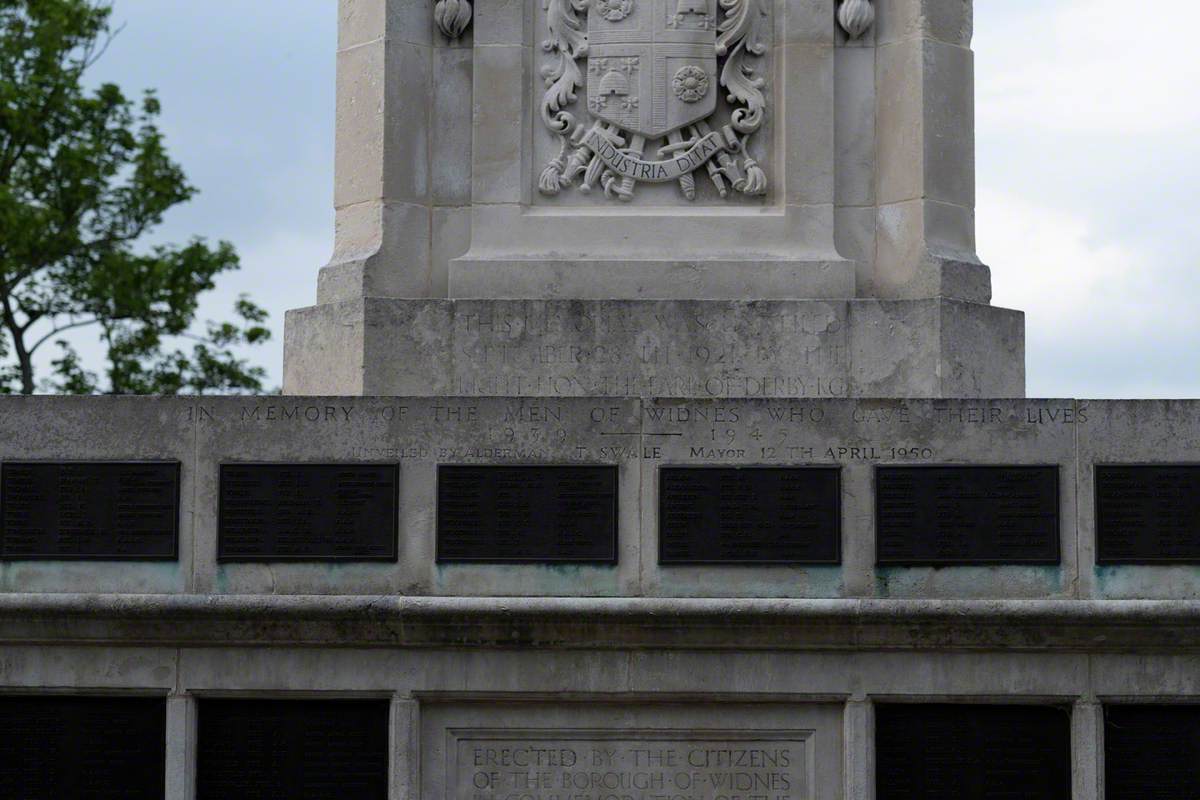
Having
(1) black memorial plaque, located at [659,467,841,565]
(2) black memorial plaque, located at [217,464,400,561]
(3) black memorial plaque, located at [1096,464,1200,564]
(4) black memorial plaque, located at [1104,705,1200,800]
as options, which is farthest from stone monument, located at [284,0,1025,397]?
(4) black memorial plaque, located at [1104,705,1200,800]

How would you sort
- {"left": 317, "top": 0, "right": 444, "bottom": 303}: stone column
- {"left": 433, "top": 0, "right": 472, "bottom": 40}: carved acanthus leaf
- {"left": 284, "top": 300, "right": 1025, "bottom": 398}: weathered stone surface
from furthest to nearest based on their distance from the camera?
{"left": 433, "top": 0, "right": 472, "bottom": 40}: carved acanthus leaf, {"left": 317, "top": 0, "right": 444, "bottom": 303}: stone column, {"left": 284, "top": 300, "right": 1025, "bottom": 398}: weathered stone surface

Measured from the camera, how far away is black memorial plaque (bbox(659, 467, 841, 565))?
17.5 meters

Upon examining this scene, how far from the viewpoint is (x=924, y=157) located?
19391mm

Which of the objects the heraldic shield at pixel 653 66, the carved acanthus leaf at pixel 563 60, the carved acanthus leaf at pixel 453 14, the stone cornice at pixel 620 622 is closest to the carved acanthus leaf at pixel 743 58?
the heraldic shield at pixel 653 66

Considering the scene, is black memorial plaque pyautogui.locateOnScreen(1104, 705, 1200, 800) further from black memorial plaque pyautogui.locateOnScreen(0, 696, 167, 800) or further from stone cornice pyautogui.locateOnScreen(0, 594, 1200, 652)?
black memorial plaque pyautogui.locateOnScreen(0, 696, 167, 800)

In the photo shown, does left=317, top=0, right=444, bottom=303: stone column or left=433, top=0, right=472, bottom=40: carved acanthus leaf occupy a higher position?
left=433, top=0, right=472, bottom=40: carved acanthus leaf

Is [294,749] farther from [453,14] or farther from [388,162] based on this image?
[453,14]

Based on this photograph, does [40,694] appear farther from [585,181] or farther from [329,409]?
[585,181]

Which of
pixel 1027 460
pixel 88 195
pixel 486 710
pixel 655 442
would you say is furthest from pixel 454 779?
pixel 88 195

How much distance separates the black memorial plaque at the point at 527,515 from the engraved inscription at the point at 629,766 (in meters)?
1.28

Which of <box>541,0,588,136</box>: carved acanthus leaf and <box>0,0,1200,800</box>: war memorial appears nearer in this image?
<box>0,0,1200,800</box>: war memorial

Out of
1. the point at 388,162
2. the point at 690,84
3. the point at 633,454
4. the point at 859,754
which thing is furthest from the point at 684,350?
the point at 859,754

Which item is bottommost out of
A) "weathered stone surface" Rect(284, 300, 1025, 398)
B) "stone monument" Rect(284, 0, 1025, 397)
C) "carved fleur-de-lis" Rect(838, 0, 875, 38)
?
"weathered stone surface" Rect(284, 300, 1025, 398)

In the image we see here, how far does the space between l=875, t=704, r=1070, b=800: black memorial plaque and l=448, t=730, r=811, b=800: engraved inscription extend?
67 cm
